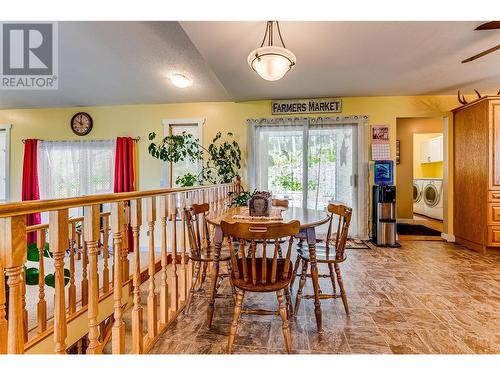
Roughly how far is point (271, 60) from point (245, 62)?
3.73 ft

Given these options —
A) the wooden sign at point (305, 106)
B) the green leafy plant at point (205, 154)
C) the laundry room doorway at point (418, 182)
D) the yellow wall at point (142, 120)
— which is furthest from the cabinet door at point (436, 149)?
the green leafy plant at point (205, 154)

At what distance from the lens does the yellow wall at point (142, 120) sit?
491 centimetres

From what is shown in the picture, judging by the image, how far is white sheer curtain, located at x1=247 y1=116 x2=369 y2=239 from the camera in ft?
15.4

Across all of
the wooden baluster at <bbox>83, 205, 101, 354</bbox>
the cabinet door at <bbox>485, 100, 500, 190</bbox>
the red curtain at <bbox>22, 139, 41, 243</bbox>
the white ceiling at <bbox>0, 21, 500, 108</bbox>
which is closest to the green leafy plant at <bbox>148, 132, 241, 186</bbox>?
the white ceiling at <bbox>0, 21, 500, 108</bbox>

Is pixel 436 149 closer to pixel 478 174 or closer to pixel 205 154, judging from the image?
pixel 478 174

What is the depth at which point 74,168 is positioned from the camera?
17.1 ft

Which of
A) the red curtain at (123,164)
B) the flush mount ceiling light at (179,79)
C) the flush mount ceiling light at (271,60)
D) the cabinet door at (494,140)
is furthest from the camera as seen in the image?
the red curtain at (123,164)

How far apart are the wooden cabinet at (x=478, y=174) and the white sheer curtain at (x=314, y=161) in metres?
1.42

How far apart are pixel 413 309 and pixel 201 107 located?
4.45 meters

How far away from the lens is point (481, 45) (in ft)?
9.55

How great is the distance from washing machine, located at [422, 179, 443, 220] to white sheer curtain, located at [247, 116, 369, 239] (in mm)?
2725

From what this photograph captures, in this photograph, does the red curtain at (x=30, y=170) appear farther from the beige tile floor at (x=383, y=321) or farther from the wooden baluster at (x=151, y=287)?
the wooden baluster at (x=151, y=287)

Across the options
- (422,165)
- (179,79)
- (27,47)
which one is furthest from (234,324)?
(422,165)
